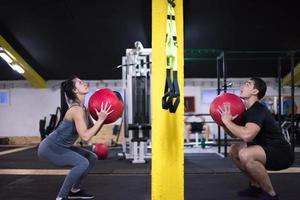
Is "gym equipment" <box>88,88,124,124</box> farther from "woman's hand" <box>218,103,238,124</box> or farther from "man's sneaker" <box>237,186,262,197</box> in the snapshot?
"man's sneaker" <box>237,186,262,197</box>

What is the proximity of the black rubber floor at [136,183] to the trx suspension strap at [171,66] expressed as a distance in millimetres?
1010

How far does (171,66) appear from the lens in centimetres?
219

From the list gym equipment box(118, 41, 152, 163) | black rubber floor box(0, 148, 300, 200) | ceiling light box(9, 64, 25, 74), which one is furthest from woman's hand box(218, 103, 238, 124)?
ceiling light box(9, 64, 25, 74)

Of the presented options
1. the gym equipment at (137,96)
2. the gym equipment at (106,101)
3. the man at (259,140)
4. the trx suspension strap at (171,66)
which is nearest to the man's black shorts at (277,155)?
the man at (259,140)

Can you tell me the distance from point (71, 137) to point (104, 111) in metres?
0.38

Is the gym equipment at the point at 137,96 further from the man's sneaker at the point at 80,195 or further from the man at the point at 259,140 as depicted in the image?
the man at the point at 259,140

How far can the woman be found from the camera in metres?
2.49

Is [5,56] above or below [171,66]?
above

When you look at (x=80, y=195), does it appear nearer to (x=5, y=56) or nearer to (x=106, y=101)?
(x=106, y=101)

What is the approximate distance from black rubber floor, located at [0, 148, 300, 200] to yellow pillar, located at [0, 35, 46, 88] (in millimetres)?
3611

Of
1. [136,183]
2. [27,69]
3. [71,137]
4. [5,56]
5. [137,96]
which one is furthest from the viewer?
[27,69]

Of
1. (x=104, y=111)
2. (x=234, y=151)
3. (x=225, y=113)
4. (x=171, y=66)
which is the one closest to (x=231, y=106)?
(x=225, y=113)

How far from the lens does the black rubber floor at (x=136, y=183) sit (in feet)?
9.43

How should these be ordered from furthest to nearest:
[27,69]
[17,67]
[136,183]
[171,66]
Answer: [27,69]
[17,67]
[136,183]
[171,66]
